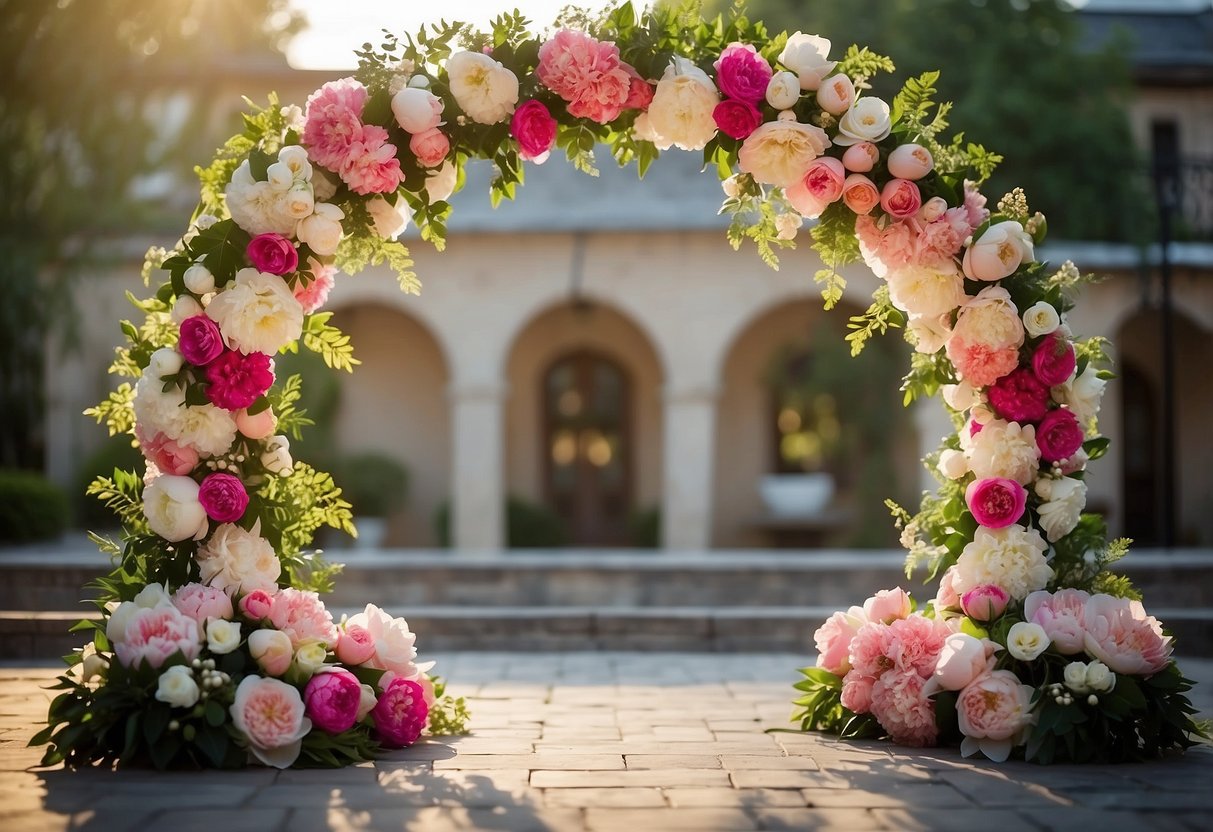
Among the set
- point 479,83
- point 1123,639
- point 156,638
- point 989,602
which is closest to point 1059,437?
point 989,602

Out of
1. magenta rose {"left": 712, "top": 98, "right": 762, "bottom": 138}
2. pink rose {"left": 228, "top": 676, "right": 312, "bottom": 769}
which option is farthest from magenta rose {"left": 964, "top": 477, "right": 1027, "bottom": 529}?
pink rose {"left": 228, "top": 676, "right": 312, "bottom": 769}

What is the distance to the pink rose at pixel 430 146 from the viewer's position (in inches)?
206

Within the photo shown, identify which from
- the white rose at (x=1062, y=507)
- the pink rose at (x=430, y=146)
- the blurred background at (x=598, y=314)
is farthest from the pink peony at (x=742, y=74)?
the blurred background at (x=598, y=314)

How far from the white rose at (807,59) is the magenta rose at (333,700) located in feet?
9.63

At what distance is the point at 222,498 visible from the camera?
491 cm

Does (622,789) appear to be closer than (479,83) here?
Yes

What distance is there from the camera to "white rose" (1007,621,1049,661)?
16.0 ft

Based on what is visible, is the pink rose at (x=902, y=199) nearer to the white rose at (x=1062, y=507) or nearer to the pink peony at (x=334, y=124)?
the white rose at (x=1062, y=507)

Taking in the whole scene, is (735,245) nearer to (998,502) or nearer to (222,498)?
A: (998,502)

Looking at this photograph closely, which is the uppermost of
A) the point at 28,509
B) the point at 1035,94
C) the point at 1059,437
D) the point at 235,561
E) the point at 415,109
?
the point at 1035,94

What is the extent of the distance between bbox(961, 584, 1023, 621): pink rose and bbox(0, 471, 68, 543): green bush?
11372mm

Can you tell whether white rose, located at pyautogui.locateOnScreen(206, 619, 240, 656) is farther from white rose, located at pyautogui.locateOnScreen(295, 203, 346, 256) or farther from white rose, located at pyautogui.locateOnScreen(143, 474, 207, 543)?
white rose, located at pyautogui.locateOnScreen(295, 203, 346, 256)

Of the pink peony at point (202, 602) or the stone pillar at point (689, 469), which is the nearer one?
the pink peony at point (202, 602)

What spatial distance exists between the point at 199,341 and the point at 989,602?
10.4 ft
